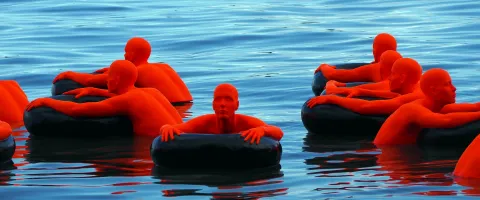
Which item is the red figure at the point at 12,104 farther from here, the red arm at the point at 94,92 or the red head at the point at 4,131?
the red head at the point at 4,131

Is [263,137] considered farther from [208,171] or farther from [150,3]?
[150,3]

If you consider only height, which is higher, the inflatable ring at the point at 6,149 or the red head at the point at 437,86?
the red head at the point at 437,86

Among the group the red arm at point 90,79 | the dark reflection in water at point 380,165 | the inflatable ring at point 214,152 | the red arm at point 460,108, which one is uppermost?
the red arm at point 90,79

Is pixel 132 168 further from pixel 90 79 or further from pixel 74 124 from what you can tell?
pixel 90 79

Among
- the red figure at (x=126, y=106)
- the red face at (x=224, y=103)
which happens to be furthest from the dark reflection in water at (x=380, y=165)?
the red figure at (x=126, y=106)

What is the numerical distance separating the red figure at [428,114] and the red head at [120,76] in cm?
366

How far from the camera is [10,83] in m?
20.8

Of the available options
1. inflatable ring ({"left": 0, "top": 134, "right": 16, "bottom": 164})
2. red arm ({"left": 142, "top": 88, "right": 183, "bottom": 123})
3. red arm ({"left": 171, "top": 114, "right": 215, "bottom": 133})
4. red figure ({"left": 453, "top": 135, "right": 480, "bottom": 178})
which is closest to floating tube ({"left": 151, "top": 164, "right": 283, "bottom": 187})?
red arm ({"left": 171, "top": 114, "right": 215, "bottom": 133})

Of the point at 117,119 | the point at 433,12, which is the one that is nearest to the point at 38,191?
the point at 117,119

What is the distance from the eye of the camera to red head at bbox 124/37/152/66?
21.8 metres

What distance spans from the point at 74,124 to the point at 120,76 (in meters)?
0.90

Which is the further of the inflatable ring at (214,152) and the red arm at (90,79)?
the red arm at (90,79)

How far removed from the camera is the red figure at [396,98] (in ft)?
61.0

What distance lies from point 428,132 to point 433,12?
65.7 ft
